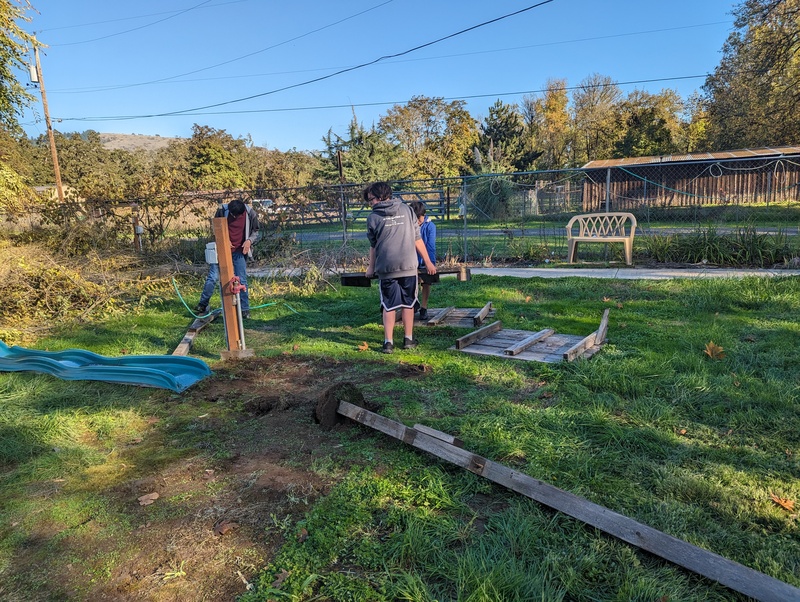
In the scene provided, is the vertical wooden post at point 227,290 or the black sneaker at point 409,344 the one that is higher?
the vertical wooden post at point 227,290

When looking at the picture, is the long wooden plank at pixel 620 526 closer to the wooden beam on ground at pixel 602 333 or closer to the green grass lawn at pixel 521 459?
the green grass lawn at pixel 521 459

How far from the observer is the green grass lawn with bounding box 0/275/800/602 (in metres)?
2.25

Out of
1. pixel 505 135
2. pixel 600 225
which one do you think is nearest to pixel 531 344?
pixel 600 225

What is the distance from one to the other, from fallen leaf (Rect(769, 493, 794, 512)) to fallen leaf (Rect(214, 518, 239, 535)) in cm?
277

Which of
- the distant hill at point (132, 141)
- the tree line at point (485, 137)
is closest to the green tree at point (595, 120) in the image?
the tree line at point (485, 137)

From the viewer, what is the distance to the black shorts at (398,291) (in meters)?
5.61

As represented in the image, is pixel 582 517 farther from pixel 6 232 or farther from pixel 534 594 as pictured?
pixel 6 232

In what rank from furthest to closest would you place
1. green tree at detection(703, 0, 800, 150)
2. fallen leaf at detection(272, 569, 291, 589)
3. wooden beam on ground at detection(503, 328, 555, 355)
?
green tree at detection(703, 0, 800, 150), wooden beam on ground at detection(503, 328, 555, 355), fallen leaf at detection(272, 569, 291, 589)

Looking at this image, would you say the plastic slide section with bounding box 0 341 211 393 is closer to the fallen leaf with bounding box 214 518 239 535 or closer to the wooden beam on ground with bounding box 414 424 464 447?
the fallen leaf with bounding box 214 518 239 535

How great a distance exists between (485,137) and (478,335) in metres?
39.1

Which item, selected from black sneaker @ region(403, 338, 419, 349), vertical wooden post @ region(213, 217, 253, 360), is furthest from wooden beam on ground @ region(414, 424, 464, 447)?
vertical wooden post @ region(213, 217, 253, 360)

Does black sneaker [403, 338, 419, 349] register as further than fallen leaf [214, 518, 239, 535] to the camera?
Yes

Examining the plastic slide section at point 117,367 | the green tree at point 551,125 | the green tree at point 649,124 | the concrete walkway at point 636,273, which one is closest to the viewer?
the plastic slide section at point 117,367

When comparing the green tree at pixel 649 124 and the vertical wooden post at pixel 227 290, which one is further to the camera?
the green tree at pixel 649 124
